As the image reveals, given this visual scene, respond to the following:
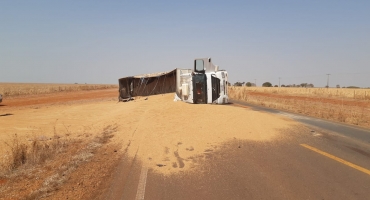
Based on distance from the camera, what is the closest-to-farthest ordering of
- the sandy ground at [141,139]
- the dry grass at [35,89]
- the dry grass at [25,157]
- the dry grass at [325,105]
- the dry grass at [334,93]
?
the sandy ground at [141,139]
the dry grass at [25,157]
the dry grass at [325,105]
the dry grass at [334,93]
the dry grass at [35,89]

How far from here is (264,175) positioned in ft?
16.9

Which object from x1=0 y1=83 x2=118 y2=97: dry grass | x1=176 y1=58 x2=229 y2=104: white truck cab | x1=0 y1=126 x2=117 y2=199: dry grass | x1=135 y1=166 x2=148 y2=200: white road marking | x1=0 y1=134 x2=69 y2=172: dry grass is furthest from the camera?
x1=0 y1=83 x2=118 y2=97: dry grass

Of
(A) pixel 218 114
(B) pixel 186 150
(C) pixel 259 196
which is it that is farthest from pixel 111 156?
(A) pixel 218 114

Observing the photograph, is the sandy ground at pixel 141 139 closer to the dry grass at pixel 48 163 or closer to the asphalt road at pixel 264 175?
the dry grass at pixel 48 163

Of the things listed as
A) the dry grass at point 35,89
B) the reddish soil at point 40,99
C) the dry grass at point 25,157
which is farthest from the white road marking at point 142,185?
the dry grass at point 35,89

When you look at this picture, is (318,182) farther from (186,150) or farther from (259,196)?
(186,150)

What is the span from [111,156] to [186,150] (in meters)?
1.91

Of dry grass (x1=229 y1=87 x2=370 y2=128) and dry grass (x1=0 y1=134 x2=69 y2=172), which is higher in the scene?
dry grass (x1=0 y1=134 x2=69 y2=172)

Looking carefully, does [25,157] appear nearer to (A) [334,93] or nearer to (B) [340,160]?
(B) [340,160]

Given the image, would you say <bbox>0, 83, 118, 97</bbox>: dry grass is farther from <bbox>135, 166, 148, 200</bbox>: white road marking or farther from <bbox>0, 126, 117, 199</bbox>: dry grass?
<bbox>135, 166, 148, 200</bbox>: white road marking

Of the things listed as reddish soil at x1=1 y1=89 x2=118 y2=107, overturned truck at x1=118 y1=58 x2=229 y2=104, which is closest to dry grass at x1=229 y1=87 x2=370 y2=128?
overturned truck at x1=118 y1=58 x2=229 y2=104

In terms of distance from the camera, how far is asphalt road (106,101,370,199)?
4.43 metres

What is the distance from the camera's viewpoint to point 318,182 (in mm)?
4781

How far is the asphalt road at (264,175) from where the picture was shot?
14.5 ft
